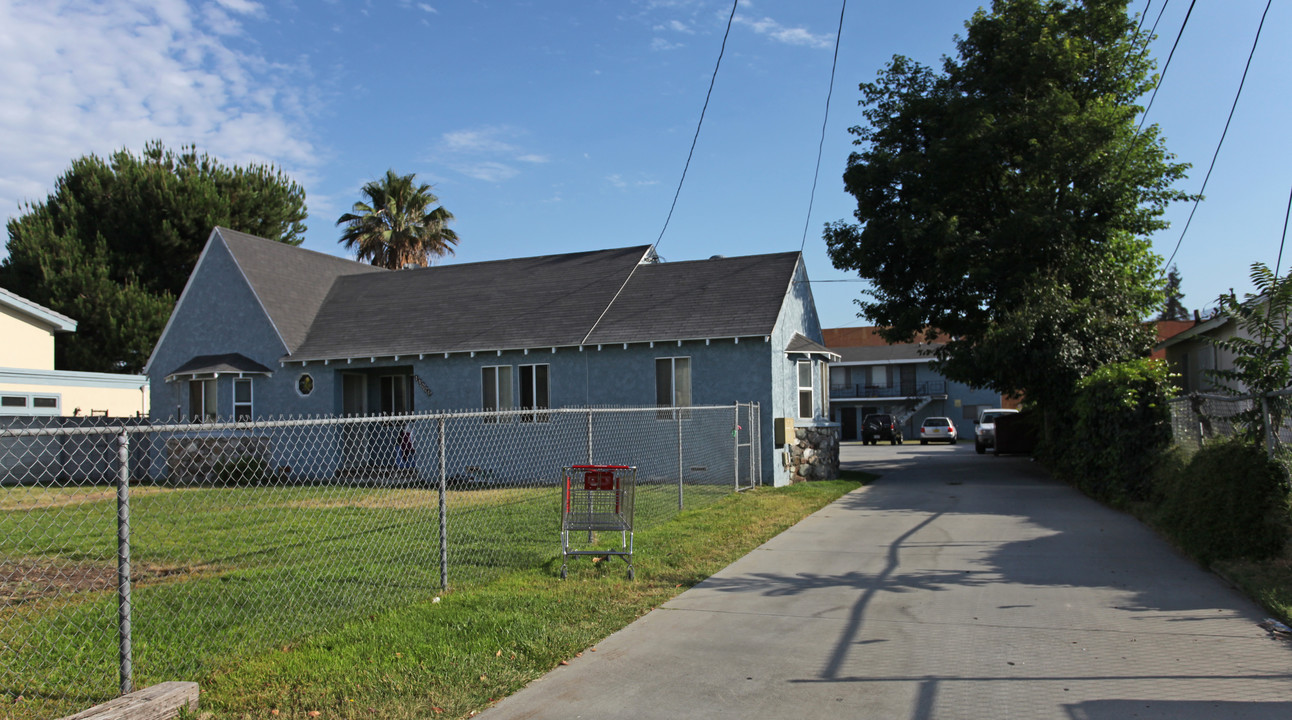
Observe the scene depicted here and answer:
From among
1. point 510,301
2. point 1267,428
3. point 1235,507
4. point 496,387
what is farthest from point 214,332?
point 1267,428

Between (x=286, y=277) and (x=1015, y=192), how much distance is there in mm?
19741

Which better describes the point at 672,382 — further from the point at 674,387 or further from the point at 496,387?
the point at 496,387

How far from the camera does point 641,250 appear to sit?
23.0 m

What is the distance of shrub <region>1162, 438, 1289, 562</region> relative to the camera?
26.6 ft

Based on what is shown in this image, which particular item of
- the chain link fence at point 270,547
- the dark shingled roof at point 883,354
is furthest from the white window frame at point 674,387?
the dark shingled roof at point 883,354

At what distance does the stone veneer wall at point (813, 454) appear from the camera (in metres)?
19.2

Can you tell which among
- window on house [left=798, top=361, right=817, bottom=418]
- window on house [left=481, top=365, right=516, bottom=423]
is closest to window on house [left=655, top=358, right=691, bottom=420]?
window on house [left=798, top=361, right=817, bottom=418]

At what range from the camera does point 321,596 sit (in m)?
7.30

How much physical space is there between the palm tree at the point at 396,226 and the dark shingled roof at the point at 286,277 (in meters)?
10.9

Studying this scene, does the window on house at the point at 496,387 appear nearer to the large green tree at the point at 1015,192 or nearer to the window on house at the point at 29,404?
the large green tree at the point at 1015,192

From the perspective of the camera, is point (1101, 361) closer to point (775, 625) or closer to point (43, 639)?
point (775, 625)

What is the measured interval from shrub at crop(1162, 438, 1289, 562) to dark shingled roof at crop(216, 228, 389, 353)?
65.8 ft

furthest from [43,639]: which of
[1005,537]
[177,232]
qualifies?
[177,232]

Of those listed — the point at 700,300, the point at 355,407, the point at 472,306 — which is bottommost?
the point at 355,407
